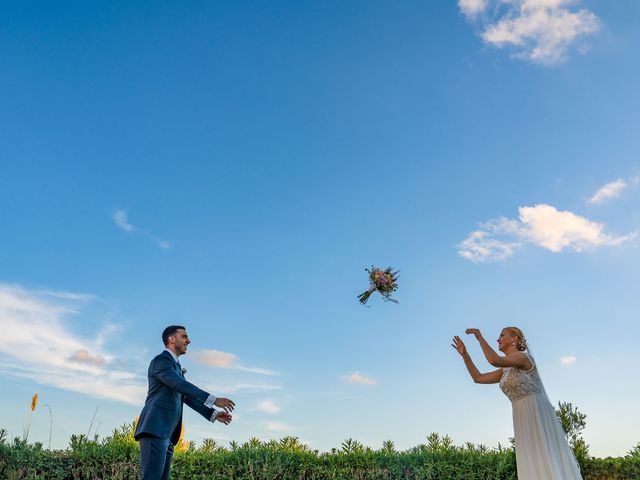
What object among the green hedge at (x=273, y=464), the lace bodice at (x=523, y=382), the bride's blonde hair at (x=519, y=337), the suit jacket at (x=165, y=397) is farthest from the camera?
the green hedge at (x=273, y=464)

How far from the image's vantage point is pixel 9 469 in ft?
29.4

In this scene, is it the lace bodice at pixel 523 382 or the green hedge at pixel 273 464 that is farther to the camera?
the green hedge at pixel 273 464

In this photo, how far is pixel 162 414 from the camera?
627 cm

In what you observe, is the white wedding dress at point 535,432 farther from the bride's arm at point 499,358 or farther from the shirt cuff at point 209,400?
the shirt cuff at point 209,400

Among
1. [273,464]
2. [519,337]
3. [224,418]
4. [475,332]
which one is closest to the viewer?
[224,418]

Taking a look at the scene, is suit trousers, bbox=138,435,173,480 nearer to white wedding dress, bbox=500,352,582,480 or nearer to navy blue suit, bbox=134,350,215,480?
navy blue suit, bbox=134,350,215,480

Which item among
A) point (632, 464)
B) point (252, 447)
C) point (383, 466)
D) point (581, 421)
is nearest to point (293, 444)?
point (252, 447)

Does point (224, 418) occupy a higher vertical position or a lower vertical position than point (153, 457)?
higher

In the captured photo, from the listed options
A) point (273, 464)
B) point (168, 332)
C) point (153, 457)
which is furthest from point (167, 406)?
point (273, 464)

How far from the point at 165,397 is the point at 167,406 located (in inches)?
3.7

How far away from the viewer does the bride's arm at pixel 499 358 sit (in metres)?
6.65

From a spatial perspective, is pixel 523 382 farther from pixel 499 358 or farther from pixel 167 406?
pixel 167 406

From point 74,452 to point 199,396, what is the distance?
4.04 meters

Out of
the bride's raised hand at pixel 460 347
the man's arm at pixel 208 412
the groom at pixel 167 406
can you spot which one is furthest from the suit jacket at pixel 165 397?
the bride's raised hand at pixel 460 347
